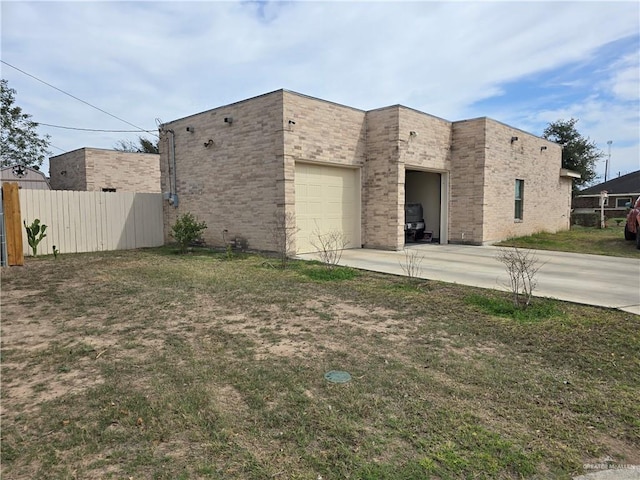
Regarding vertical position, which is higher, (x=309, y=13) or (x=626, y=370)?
(x=309, y=13)

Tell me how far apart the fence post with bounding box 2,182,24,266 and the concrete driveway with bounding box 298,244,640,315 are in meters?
7.38

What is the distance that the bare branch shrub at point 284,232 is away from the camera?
10.6m

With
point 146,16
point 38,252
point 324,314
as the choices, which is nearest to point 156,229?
point 38,252

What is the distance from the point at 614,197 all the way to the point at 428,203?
2993 cm

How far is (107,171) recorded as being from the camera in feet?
66.4

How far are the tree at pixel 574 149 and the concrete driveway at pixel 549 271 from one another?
20.8 metres

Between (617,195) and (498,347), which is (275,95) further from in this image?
(617,195)

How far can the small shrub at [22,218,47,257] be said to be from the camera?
38.1 feet

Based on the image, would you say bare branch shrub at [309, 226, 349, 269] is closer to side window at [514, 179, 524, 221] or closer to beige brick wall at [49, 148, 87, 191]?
side window at [514, 179, 524, 221]

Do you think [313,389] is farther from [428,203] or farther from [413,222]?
[428,203]

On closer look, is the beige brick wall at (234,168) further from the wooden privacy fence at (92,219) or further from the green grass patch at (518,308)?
the green grass patch at (518,308)

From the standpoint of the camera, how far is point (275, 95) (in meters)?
10.7

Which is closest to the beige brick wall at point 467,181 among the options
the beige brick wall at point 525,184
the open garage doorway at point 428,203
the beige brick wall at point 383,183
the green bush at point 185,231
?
the beige brick wall at point 525,184

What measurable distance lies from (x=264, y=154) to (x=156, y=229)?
256 inches
